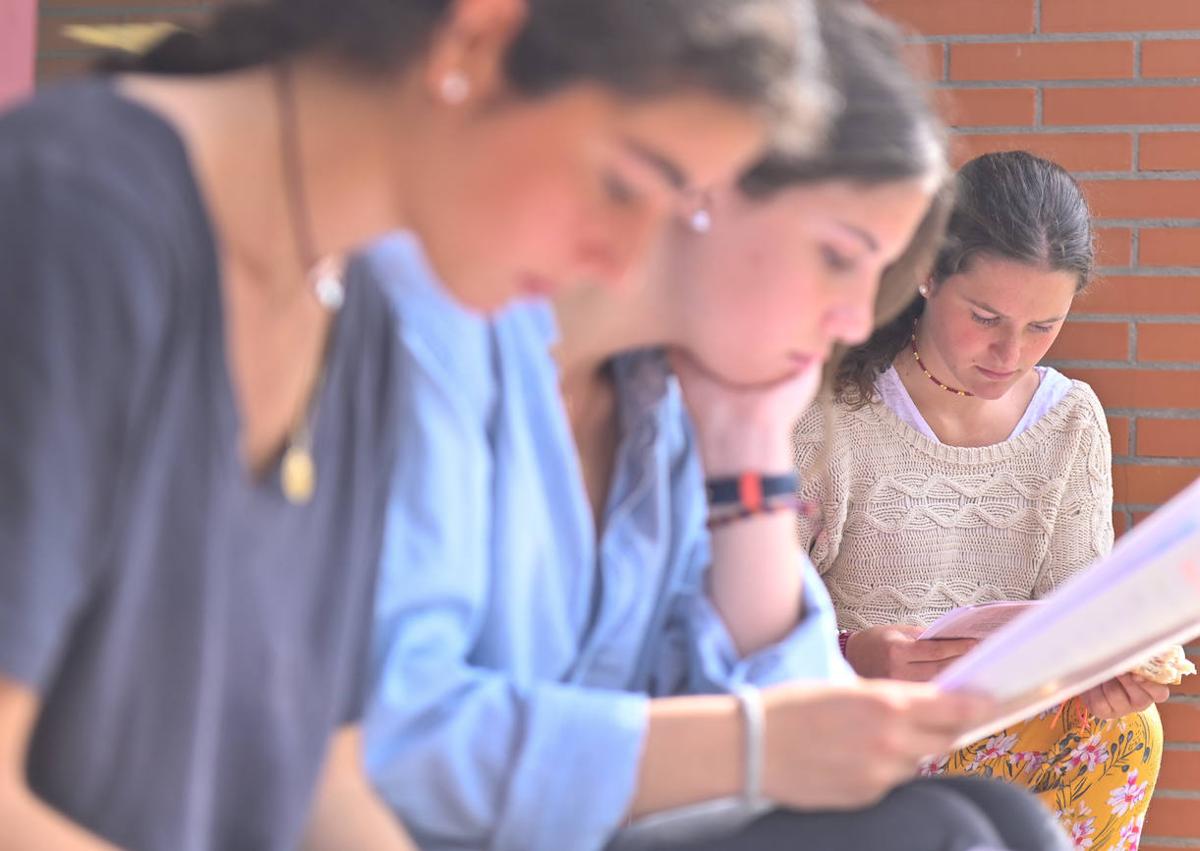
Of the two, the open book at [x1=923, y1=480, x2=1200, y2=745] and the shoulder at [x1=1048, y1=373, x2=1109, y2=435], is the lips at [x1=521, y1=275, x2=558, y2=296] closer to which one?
the open book at [x1=923, y1=480, x2=1200, y2=745]

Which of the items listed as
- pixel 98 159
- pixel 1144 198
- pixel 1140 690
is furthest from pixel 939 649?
pixel 98 159

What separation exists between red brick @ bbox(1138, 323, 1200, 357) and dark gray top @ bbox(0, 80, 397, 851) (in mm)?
2296

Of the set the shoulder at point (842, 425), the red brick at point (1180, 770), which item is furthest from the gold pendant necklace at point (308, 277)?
the red brick at point (1180, 770)

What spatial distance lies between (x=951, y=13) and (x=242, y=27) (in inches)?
92.2

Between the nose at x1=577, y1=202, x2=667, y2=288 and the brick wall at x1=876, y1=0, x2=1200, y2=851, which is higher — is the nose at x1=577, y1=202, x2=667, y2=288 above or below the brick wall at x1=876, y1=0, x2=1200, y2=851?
above

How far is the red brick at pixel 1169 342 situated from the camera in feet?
10.6

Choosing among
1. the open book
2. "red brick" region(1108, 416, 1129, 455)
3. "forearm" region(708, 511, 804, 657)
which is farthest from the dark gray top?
"red brick" region(1108, 416, 1129, 455)

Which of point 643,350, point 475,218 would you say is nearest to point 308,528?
point 475,218

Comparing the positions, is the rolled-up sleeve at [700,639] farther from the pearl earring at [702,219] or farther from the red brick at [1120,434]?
the red brick at [1120,434]

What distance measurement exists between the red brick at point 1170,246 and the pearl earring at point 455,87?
2.46 meters

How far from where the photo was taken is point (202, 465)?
42.1 inches

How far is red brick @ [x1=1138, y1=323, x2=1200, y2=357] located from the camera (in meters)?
3.24

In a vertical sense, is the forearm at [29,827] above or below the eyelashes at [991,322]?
above

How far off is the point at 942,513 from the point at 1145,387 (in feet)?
2.22
